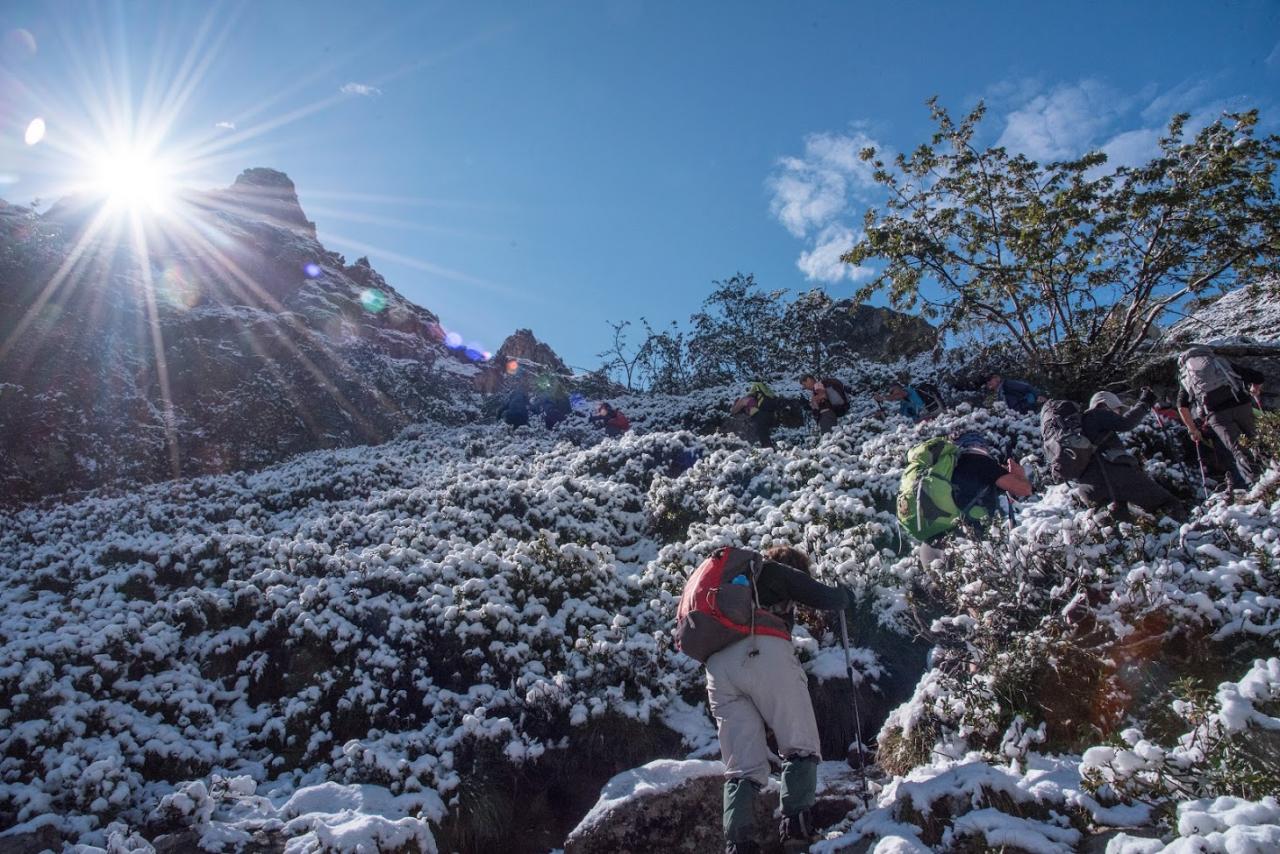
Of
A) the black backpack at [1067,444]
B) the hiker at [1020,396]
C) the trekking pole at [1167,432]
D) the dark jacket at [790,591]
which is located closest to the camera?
the dark jacket at [790,591]

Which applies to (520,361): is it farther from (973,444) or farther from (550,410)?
(973,444)

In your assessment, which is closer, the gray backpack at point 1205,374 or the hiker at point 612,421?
the gray backpack at point 1205,374

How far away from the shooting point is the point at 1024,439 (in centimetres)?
1168

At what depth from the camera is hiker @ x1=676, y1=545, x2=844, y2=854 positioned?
13.9ft

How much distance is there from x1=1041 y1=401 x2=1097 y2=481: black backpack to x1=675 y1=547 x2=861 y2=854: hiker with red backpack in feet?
10.5

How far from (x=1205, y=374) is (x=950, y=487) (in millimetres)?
3516

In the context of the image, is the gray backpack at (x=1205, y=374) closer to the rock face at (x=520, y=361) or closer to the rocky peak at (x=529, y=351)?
the rock face at (x=520, y=361)

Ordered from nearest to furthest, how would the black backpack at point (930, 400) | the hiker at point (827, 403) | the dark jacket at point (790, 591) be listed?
the dark jacket at point (790, 591), the black backpack at point (930, 400), the hiker at point (827, 403)

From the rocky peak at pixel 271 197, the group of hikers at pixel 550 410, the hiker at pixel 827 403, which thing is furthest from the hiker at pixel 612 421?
the rocky peak at pixel 271 197

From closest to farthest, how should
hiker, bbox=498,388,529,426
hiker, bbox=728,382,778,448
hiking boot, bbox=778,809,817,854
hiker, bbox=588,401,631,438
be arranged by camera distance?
hiking boot, bbox=778,809,817,854
hiker, bbox=728,382,778,448
hiker, bbox=588,401,631,438
hiker, bbox=498,388,529,426

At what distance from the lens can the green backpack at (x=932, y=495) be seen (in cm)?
688

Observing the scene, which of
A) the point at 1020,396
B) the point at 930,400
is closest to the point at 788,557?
the point at 1020,396

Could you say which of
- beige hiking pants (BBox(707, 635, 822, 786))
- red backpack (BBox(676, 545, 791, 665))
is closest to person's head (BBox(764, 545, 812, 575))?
red backpack (BBox(676, 545, 791, 665))

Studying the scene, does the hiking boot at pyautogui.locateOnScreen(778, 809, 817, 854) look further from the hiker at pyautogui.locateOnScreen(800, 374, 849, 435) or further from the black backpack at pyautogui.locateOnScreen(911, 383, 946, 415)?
the hiker at pyautogui.locateOnScreen(800, 374, 849, 435)
